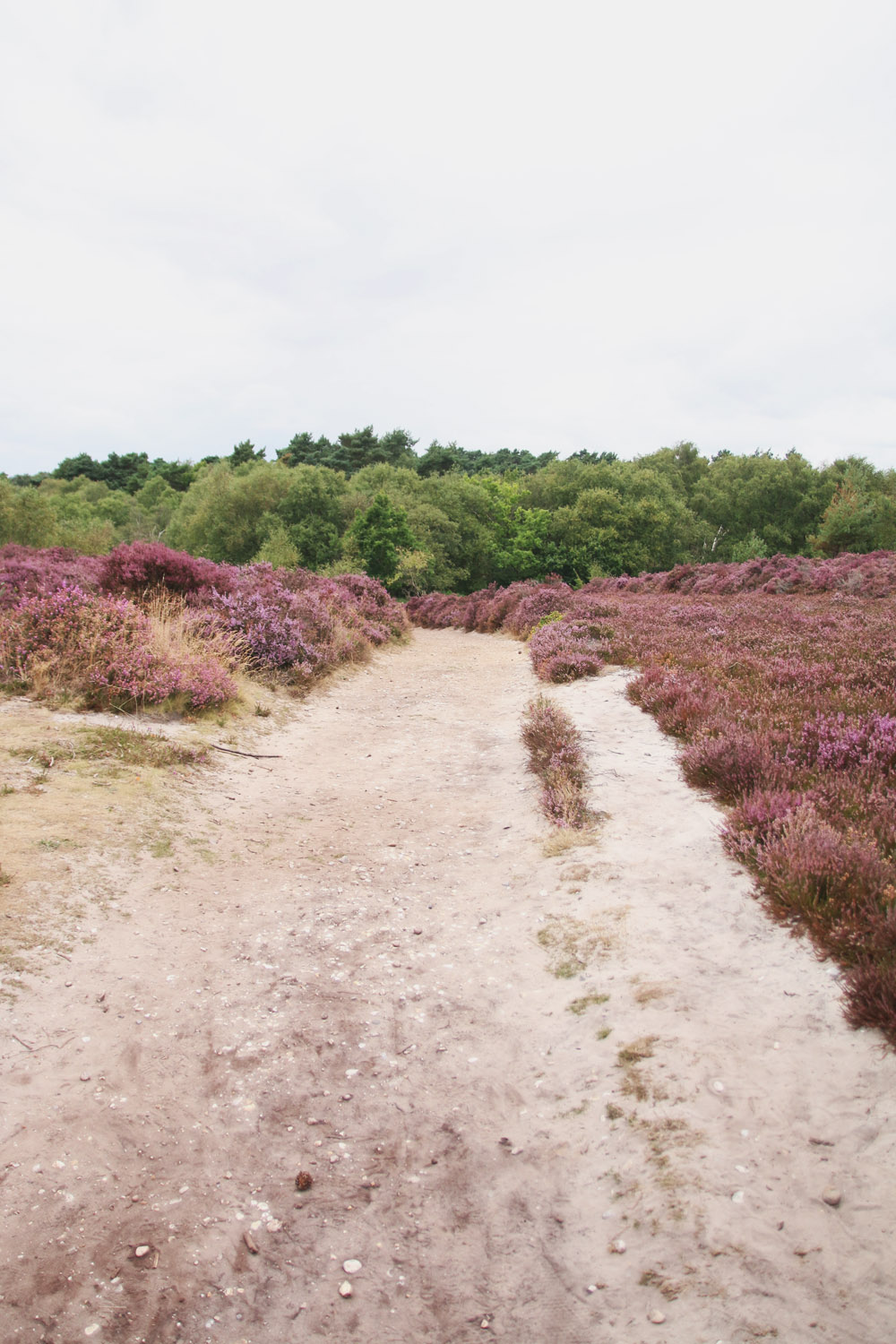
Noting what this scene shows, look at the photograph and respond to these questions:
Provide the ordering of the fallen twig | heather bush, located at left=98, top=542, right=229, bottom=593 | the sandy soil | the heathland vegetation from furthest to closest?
heather bush, located at left=98, top=542, right=229, bottom=593 < the fallen twig < the heathland vegetation < the sandy soil

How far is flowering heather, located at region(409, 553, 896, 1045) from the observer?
Answer: 362 cm

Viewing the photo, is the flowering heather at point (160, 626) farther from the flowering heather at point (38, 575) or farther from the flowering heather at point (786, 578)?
the flowering heather at point (786, 578)

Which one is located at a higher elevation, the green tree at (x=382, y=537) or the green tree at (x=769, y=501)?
the green tree at (x=769, y=501)

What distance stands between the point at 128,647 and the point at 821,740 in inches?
337

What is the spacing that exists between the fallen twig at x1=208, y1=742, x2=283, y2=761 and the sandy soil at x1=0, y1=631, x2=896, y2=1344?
2.78 metres

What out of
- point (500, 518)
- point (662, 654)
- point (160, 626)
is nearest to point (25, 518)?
point (500, 518)

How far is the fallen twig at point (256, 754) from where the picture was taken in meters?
8.31

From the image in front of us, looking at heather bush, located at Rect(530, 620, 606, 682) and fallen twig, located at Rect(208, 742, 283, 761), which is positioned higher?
heather bush, located at Rect(530, 620, 606, 682)

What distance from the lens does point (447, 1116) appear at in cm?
326

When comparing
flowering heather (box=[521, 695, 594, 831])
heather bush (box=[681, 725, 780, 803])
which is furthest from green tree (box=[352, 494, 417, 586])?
heather bush (box=[681, 725, 780, 803])

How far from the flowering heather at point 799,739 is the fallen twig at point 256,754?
16.9 ft

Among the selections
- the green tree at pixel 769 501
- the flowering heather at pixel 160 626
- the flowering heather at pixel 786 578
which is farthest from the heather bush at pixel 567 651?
the green tree at pixel 769 501

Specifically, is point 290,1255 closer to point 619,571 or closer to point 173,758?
point 173,758

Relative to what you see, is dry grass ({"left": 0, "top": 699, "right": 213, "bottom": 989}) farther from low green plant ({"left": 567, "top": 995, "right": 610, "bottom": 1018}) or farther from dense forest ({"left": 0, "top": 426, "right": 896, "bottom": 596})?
dense forest ({"left": 0, "top": 426, "right": 896, "bottom": 596})
